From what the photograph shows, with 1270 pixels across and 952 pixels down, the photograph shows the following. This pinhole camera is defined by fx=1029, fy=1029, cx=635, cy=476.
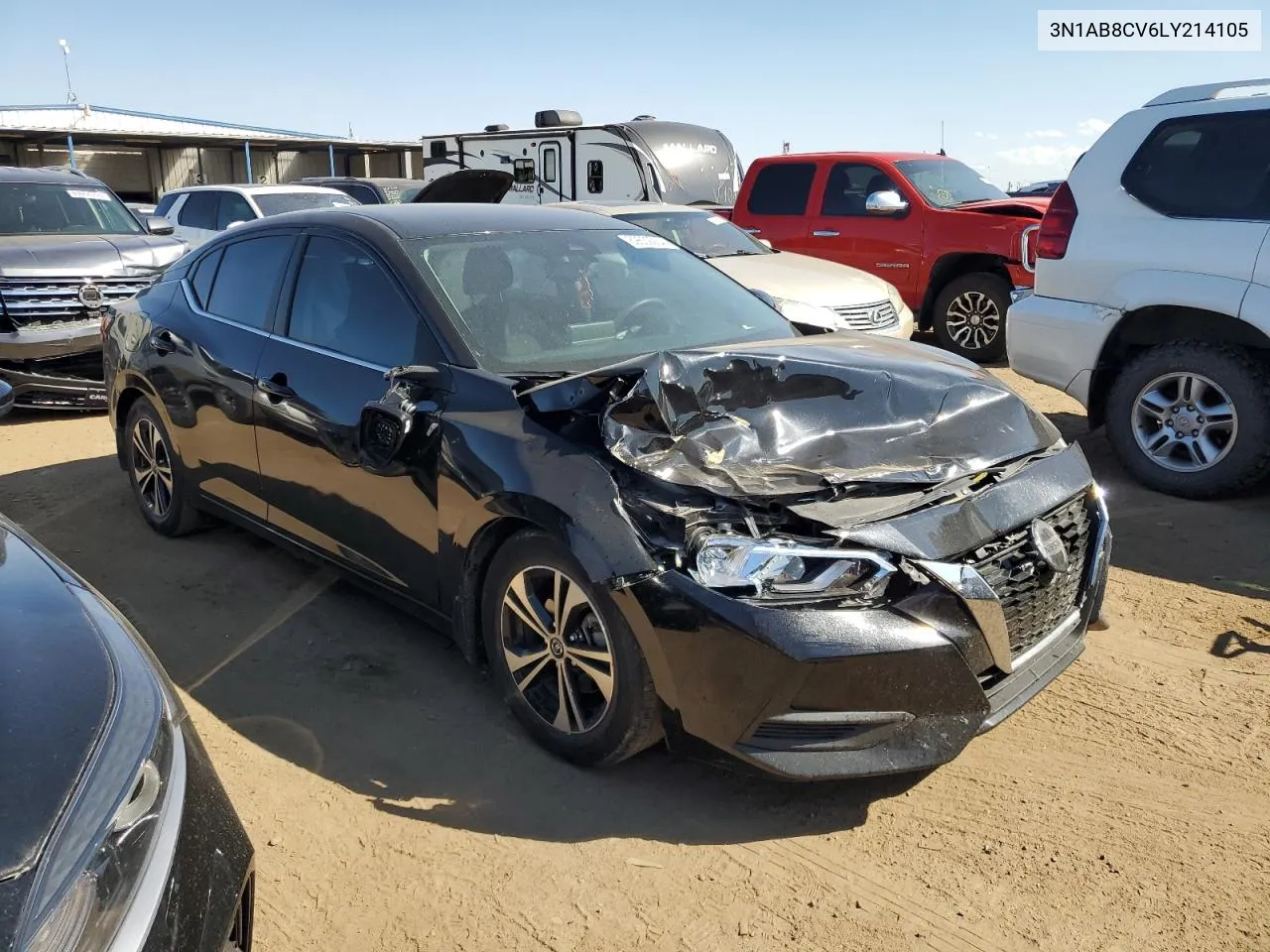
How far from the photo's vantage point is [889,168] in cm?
1053

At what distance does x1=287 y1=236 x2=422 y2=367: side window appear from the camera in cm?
375

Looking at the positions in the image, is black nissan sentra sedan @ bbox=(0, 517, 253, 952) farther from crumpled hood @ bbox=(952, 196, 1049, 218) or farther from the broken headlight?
crumpled hood @ bbox=(952, 196, 1049, 218)

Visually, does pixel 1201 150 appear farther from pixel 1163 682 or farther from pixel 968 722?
pixel 968 722

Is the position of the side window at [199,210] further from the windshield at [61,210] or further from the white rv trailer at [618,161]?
the white rv trailer at [618,161]

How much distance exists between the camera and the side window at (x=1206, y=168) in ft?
17.8

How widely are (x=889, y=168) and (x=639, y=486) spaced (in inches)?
340

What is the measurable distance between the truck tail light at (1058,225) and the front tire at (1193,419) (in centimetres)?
80

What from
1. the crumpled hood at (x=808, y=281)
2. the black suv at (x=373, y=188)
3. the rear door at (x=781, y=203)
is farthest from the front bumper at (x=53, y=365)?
the black suv at (x=373, y=188)

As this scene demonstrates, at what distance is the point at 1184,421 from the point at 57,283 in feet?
27.1

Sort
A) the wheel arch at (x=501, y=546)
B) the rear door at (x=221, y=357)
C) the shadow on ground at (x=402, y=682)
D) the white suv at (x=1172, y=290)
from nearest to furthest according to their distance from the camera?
the wheel arch at (x=501, y=546), the shadow on ground at (x=402, y=682), the rear door at (x=221, y=357), the white suv at (x=1172, y=290)

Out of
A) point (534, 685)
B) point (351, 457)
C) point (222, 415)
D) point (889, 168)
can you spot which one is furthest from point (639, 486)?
point (889, 168)

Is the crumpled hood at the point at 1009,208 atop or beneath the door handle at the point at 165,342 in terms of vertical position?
atop

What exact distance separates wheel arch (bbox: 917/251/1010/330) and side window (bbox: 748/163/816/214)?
1.70 meters

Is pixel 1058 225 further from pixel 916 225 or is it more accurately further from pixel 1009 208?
pixel 1009 208
